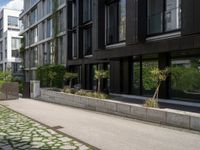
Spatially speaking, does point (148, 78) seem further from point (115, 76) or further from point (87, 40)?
point (87, 40)

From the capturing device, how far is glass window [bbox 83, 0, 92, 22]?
90.2 ft

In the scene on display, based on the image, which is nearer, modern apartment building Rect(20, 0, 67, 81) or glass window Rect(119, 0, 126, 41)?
glass window Rect(119, 0, 126, 41)

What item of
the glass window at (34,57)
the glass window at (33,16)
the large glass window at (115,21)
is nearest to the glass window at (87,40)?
the large glass window at (115,21)

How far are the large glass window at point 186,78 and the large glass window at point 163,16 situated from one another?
5.73 ft

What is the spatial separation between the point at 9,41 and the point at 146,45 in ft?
200

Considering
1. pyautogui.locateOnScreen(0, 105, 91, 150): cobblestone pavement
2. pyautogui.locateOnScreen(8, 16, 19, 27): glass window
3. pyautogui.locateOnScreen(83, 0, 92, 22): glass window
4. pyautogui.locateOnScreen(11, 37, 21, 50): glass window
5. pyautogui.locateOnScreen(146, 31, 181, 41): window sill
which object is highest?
pyautogui.locateOnScreen(8, 16, 19, 27): glass window

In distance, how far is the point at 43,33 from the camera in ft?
140

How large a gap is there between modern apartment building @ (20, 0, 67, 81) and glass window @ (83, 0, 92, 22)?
509 centimetres

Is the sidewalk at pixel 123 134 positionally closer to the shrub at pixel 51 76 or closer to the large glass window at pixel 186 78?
the large glass window at pixel 186 78

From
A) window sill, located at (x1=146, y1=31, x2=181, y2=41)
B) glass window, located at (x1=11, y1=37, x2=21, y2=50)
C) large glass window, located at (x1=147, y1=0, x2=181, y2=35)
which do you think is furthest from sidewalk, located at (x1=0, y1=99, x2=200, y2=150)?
glass window, located at (x1=11, y1=37, x2=21, y2=50)

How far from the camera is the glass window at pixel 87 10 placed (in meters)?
27.5

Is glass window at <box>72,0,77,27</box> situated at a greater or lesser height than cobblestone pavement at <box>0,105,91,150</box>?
greater

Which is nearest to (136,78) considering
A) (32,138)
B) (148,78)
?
(148,78)

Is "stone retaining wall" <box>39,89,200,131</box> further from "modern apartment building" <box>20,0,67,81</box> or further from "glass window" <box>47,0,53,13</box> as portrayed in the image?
"glass window" <box>47,0,53,13</box>
